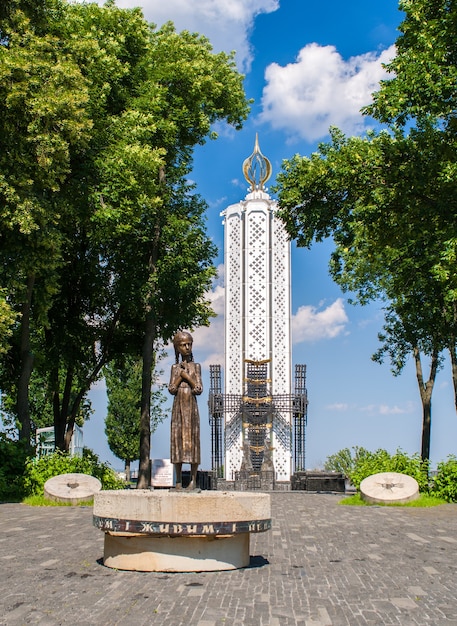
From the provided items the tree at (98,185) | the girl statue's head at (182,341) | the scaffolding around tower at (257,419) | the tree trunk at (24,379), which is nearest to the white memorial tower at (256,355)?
the scaffolding around tower at (257,419)

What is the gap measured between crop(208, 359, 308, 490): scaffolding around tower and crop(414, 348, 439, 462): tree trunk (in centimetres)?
491

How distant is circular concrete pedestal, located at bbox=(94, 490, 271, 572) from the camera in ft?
26.8

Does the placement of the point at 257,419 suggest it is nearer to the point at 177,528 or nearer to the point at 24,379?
the point at 24,379

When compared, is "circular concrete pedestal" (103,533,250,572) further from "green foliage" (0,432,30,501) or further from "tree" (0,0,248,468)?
"green foliage" (0,432,30,501)

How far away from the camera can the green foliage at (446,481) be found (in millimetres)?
18891

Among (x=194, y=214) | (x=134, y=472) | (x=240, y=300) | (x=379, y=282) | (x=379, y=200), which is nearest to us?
(x=379, y=200)

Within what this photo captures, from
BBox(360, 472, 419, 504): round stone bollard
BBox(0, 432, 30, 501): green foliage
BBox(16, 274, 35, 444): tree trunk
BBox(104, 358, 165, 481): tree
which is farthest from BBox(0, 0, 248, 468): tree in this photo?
BBox(104, 358, 165, 481): tree

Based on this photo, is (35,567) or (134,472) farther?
(134,472)

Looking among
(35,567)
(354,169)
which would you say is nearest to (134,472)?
(354,169)

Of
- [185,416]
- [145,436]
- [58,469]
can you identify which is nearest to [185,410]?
[185,416]

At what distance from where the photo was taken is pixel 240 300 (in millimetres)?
29500

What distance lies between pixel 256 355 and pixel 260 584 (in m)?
21.5

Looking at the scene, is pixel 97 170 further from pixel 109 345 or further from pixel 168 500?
pixel 168 500

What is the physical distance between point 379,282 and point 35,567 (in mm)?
20890
